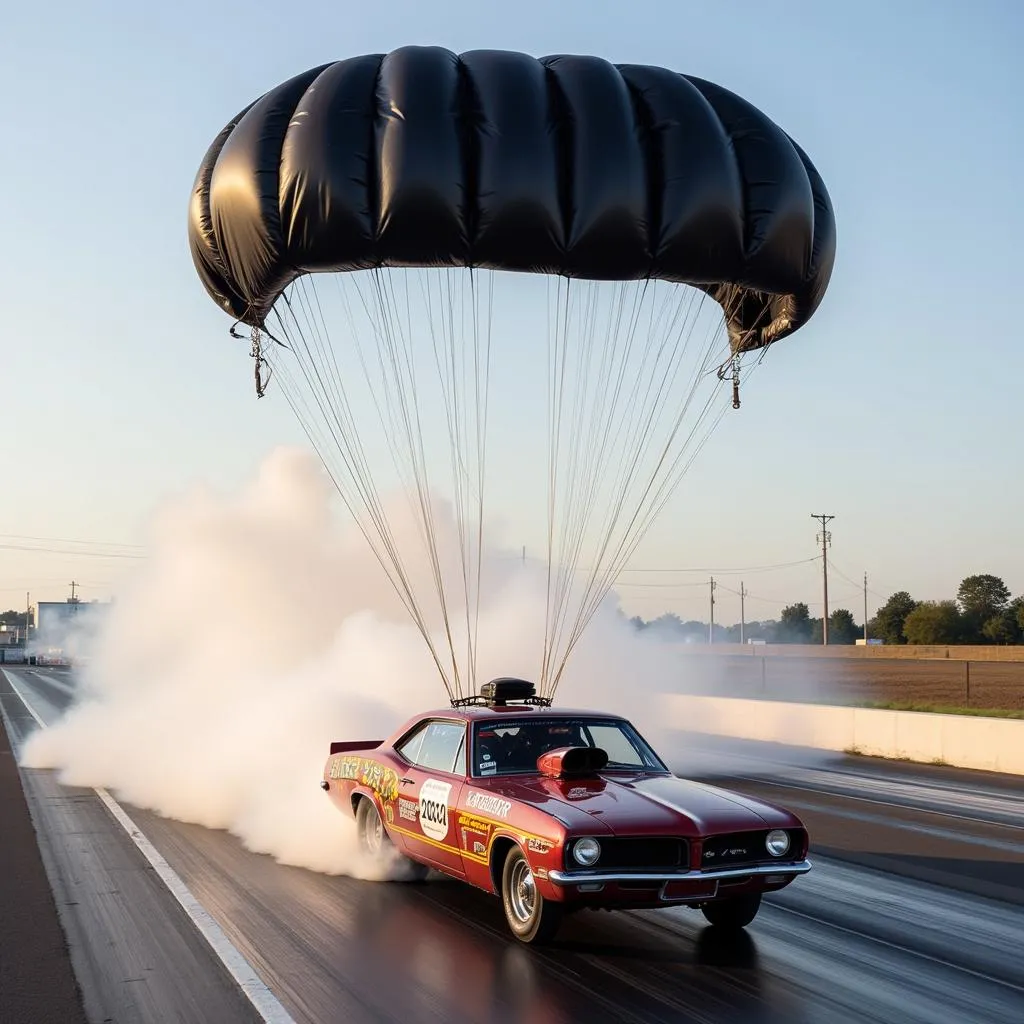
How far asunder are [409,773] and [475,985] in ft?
9.15

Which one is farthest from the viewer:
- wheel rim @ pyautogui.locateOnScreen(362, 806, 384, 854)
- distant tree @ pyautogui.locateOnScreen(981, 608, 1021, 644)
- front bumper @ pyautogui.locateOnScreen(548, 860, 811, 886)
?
distant tree @ pyautogui.locateOnScreen(981, 608, 1021, 644)

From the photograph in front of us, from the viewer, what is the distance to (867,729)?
21922 mm

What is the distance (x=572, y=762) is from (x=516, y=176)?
18.5 feet

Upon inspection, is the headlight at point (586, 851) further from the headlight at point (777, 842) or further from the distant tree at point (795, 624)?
the distant tree at point (795, 624)

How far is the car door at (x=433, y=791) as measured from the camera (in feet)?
26.4

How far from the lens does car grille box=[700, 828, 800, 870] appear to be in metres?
6.80

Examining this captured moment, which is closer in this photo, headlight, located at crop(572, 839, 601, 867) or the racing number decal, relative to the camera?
headlight, located at crop(572, 839, 601, 867)

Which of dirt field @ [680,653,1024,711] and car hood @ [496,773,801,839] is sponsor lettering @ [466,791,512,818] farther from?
dirt field @ [680,653,1024,711]

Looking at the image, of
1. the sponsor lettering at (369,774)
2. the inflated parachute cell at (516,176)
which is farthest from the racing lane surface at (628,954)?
the inflated parachute cell at (516,176)

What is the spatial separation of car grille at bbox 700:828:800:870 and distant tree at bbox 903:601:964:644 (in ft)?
373

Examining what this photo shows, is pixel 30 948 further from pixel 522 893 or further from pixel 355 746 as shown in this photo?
pixel 355 746

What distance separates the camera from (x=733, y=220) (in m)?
11.5

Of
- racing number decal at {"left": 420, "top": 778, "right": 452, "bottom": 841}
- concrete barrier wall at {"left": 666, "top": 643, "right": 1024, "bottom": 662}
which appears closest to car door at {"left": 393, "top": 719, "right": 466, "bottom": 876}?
racing number decal at {"left": 420, "top": 778, "right": 452, "bottom": 841}

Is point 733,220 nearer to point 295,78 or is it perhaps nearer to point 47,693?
point 295,78
